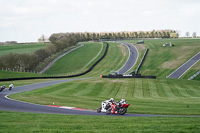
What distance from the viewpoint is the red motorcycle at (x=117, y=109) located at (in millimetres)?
24828

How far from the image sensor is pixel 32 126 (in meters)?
17.1

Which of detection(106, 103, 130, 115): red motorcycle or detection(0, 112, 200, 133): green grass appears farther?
detection(106, 103, 130, 115): red motorcycle

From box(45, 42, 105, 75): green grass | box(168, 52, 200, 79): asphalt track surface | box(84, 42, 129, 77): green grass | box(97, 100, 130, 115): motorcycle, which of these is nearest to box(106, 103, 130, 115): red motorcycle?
box(97, 100, 130, 115): motorcycle

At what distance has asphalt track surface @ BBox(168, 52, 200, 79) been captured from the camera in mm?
83562

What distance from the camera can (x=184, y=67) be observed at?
91.4 metres

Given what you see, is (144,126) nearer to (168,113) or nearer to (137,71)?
(168,113)

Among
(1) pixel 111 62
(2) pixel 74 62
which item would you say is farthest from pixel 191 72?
(2) pixel 74 62

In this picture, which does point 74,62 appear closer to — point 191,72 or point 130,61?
point 130,61

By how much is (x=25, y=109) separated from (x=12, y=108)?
5.16ft

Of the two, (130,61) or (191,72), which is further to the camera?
(130,61)

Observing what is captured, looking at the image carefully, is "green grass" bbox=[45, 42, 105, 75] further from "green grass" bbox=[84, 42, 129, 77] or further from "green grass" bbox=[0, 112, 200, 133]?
"green grass" bbox=[0, 112, 200, 133]

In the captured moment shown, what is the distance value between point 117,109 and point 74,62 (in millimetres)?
99496

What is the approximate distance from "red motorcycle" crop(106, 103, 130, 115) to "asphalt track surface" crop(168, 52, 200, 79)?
2325 inches

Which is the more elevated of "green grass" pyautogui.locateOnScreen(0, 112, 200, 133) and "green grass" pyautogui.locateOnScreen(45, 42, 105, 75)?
"green grass" pyautogui.locateOnScreen(0, 112, 200, 133)
